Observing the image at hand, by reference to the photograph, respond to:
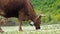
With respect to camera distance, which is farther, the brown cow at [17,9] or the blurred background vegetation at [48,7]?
the blurred background vegetation at [48,7]

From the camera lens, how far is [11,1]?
1733 cm

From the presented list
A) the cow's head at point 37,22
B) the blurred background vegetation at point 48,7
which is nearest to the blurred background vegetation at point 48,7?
the blurred background vegetation at point 48,7

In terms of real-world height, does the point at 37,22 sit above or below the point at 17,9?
below

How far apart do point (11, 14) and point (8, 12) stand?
0.23 m

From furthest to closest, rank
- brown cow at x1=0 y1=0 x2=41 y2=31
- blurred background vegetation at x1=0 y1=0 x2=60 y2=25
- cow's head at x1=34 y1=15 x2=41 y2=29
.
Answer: blurred background vegetation at x1=0 y1=0 x2=60 y2=25, cow's head at x1=34 y1=15 x2=41 y2=29, brown cow at x1=0 y1=0 x2=41 y2=31

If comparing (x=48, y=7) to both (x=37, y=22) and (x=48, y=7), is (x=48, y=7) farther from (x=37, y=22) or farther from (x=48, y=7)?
(x=37, y=22)

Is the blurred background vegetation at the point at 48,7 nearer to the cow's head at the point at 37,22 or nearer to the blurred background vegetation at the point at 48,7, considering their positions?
the blurred background vegetation at the point at 48,7

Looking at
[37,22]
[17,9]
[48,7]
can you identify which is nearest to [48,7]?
[48,7]

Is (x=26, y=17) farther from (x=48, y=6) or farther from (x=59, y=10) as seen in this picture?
(x=48, y=6)

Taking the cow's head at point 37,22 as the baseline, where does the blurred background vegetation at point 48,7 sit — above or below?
above

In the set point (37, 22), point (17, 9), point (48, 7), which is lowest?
point (37, 22)

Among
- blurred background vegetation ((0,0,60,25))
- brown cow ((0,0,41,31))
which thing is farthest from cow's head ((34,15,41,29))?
blurred background vegetation ((0,0,60,25))

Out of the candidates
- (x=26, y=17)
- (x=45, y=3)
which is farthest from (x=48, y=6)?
(x=26, y=17)

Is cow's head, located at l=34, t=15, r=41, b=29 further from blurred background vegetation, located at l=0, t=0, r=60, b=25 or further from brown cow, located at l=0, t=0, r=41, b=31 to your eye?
blurred background vegetation, located at l=0, t=0, r=60, b=25
